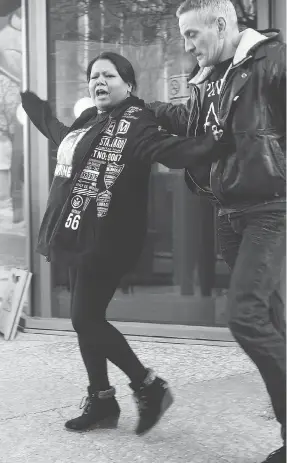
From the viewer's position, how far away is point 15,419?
3611 mm

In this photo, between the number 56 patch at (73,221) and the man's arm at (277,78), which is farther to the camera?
the number 56 patch at (73,221)

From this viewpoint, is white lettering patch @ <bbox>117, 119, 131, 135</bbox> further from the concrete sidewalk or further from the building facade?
the building facade

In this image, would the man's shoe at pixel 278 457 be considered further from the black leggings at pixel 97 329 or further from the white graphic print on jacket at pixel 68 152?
the white graphic print on jacket at pixel 68 152

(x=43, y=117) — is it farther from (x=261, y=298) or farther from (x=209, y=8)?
(x=261, y=298)

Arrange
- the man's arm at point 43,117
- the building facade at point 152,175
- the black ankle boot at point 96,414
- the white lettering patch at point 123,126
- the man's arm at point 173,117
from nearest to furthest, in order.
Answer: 1. the white lettering patch at point 123,126
2. the man's arm at point 173,117
3. the black ankle boot at point 96,414
4. the man's arm at point 43,117
5. the building facade at point 152,175

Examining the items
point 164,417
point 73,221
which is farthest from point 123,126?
point 164,417

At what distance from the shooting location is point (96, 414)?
3.37 m

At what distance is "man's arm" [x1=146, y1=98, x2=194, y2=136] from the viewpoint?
3.23 m

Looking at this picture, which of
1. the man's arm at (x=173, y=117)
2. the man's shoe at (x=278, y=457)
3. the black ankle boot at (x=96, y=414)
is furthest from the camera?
the black ankle boot at (x=96, y=414)

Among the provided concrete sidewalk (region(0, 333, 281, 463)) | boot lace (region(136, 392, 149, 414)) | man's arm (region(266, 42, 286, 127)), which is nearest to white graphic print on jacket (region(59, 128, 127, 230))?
man's arm (region(266, 42, 286, 127))

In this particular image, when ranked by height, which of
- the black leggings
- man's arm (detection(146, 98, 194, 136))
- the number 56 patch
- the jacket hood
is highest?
the jacket hood

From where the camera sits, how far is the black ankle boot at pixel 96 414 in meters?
3.37

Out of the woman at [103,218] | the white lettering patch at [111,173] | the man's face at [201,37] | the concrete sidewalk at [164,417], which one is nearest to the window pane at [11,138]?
the concrete sidewalk at [164,417]

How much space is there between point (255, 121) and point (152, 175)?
271 cm
